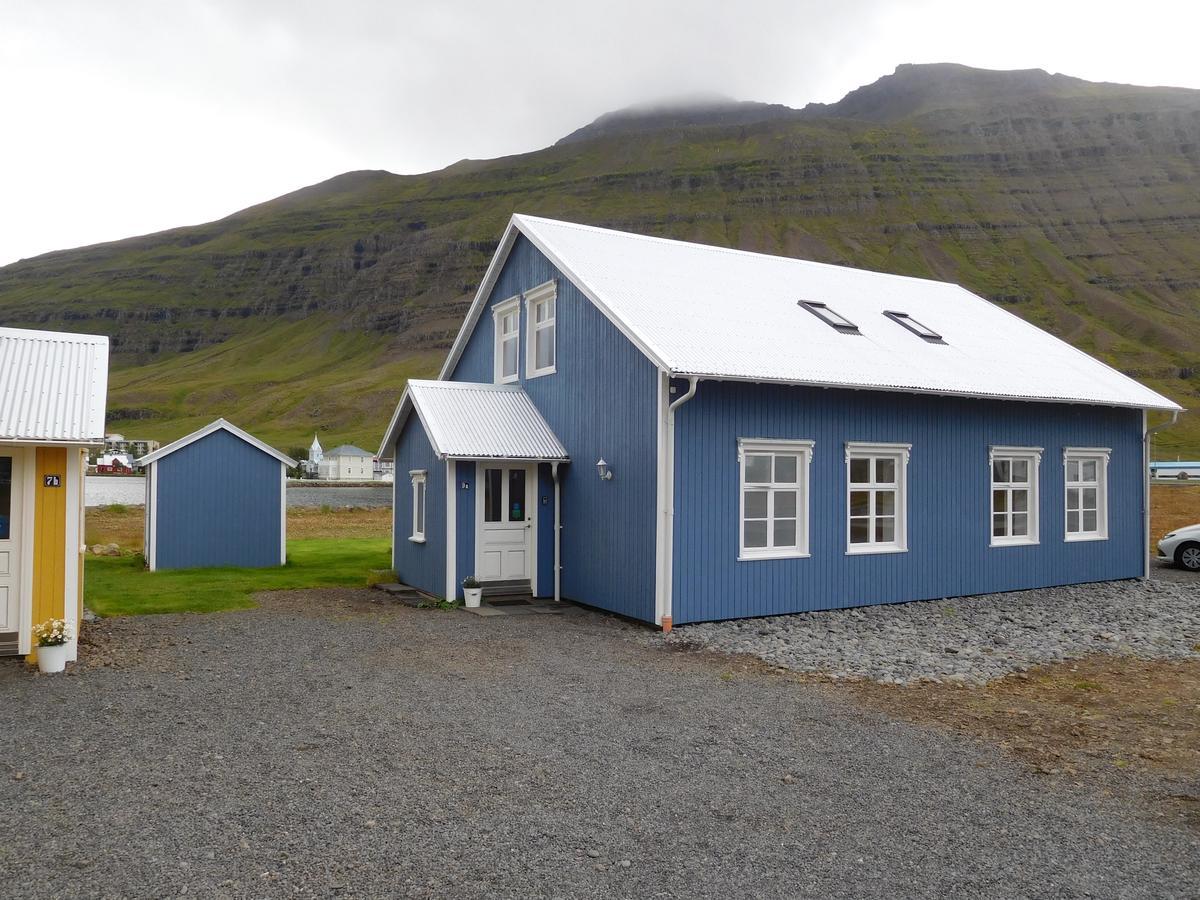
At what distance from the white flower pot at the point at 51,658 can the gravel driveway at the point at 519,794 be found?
0.90 ft

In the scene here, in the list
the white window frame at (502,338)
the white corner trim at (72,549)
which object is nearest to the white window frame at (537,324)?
the white window frame at (502,338)

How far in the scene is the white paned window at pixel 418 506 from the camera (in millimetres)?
15641

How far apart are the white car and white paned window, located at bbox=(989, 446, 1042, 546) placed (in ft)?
21.2

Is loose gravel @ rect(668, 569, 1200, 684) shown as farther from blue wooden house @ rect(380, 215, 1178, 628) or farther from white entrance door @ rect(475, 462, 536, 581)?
white entrance door @ rect(475, 462, 536, 581)

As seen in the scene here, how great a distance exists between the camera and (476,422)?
1452cm

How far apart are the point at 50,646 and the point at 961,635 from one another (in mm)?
10861

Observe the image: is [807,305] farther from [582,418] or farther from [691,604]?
[691,604]

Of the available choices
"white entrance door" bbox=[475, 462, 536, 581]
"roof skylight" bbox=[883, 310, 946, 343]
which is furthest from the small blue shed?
"roof skylight" bbox=[883, 310, 946, 343]

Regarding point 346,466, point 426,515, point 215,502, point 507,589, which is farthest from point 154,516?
point 346,466

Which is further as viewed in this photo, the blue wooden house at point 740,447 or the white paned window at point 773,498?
the white paned window at point 773,498

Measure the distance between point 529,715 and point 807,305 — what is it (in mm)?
10514

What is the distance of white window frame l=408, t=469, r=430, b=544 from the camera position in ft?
50.7

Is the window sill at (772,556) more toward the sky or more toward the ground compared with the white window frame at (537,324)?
more toward the ground

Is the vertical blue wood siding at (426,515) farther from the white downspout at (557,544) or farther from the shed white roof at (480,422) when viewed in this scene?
the white downspout at (557,544)
